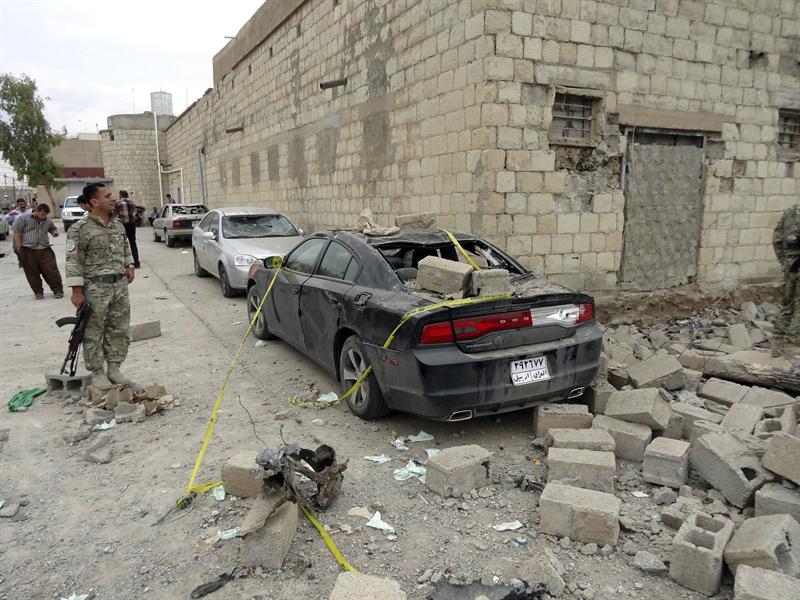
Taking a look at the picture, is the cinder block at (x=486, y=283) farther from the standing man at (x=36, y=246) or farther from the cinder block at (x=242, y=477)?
the standing man at (x=36, y=246)

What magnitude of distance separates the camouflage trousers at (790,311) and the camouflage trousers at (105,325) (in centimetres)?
710

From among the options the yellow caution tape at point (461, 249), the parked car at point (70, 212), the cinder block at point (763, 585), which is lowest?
the cinder block at point (763, 585)

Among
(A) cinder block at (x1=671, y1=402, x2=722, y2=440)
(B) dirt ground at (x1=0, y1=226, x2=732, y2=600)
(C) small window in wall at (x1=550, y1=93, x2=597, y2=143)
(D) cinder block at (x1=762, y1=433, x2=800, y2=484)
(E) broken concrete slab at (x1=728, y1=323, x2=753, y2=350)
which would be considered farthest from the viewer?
(C) small window in wall at (x1=550, y1=93, x2=597, y2=143)

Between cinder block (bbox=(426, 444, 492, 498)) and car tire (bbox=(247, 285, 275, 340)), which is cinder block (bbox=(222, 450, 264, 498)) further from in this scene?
car tire (bbox=(247, 285, 275, 340))

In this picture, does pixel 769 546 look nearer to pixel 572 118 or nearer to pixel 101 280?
pixel 101 280

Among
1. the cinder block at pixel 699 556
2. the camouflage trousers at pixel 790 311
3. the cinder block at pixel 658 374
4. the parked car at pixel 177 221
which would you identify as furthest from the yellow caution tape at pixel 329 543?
the parked car at pixel 177 221

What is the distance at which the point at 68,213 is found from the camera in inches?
1085

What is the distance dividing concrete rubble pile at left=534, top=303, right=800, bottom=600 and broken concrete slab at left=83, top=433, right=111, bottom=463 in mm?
2953

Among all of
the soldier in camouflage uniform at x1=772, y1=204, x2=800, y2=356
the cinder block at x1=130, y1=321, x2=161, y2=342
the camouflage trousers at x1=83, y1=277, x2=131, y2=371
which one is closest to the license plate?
the camouflage trousers at x1=83, y1=277, x2=131, y2=371

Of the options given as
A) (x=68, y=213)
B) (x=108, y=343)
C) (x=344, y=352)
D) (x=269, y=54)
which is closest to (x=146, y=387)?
(x=108, y=343)

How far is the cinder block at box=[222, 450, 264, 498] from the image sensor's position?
10.6 feet

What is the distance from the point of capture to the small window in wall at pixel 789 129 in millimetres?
9051

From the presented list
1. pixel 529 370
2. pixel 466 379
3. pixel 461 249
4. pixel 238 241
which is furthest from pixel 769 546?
pixel 238 241

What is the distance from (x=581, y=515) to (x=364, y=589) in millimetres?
1269
